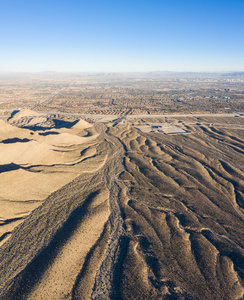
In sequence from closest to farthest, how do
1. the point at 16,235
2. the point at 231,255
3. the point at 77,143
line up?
the point at 231,255 < the point at 16,235 < the point at 77,143

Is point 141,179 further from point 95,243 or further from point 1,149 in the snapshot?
point 1,149

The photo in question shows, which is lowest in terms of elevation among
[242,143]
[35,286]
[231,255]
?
[242,143]

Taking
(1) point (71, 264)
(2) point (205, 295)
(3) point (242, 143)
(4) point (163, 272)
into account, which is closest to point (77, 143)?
(1) point (71, 264)

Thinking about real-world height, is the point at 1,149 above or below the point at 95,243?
above

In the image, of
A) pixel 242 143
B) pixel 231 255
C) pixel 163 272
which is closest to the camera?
pixel 163 272

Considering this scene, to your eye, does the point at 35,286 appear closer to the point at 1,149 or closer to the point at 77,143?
the point at 1,149

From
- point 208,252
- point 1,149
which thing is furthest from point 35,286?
point 1,149

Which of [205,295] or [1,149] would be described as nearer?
[205,295]
